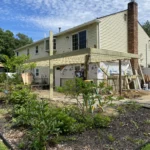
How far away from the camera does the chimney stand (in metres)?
15.8

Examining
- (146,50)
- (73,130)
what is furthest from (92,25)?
(73,130)

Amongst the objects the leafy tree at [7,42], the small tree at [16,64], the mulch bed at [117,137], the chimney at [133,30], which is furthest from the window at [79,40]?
the leafy tree at [7,42]

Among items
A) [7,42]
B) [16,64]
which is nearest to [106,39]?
[16,64]

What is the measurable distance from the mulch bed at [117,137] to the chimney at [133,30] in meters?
11.1

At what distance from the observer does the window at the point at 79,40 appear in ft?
51.2

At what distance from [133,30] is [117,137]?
1351 centimetres

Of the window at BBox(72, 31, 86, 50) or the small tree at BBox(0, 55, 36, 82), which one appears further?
the window at BBox(72, 31, 86, 50)

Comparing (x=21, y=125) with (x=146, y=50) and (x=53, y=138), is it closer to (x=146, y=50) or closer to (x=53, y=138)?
(x=53, y=138)

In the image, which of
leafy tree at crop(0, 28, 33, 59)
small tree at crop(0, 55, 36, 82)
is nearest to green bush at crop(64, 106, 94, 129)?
small tree at crop(0, 55, 36, 82)

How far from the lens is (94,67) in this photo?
44.3 feet

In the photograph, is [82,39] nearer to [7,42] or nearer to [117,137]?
[117,137]

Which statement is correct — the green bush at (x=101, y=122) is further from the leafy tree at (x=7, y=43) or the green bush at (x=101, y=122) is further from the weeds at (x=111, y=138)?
the leafy tree at (x=7, y=43)

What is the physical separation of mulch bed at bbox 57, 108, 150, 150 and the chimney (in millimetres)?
11135

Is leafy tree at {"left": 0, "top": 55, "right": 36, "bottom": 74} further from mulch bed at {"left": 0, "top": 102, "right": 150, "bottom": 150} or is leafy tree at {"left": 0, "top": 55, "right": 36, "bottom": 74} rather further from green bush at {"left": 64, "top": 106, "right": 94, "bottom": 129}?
green bush at {"left": 64, "top": 106, "right": 94, "bottom": 129}
